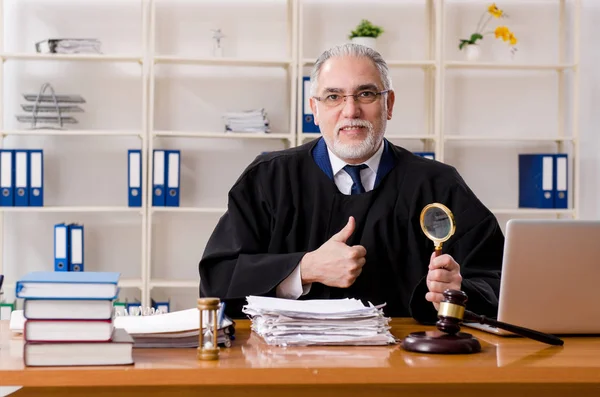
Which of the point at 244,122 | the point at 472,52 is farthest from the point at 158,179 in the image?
the point at 472,52

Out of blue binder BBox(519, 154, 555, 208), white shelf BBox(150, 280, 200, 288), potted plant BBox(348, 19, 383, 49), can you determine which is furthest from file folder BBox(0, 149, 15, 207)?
blue binder BBox(519, 154, 555, 208)

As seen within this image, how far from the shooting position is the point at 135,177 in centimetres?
441

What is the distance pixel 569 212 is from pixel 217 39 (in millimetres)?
2179

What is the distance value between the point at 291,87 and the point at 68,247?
1.48 metres

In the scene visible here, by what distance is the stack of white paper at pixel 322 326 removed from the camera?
1606 mm

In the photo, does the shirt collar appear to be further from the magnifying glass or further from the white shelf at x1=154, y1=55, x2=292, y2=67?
the white shelf at x1=154, y1=55, x2=292, y2=67

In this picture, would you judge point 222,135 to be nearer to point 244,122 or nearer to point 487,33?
point 244,122

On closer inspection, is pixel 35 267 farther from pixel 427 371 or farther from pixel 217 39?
pixel 427 371

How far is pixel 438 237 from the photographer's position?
177cm

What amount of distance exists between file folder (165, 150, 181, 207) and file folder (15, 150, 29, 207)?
73 cm

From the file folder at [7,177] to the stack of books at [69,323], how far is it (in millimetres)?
3144

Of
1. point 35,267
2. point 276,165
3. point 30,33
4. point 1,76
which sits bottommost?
point 35,267

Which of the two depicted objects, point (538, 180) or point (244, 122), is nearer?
point (244, 122)

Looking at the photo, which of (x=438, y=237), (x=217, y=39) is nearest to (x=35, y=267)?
(x=217, y=39)
